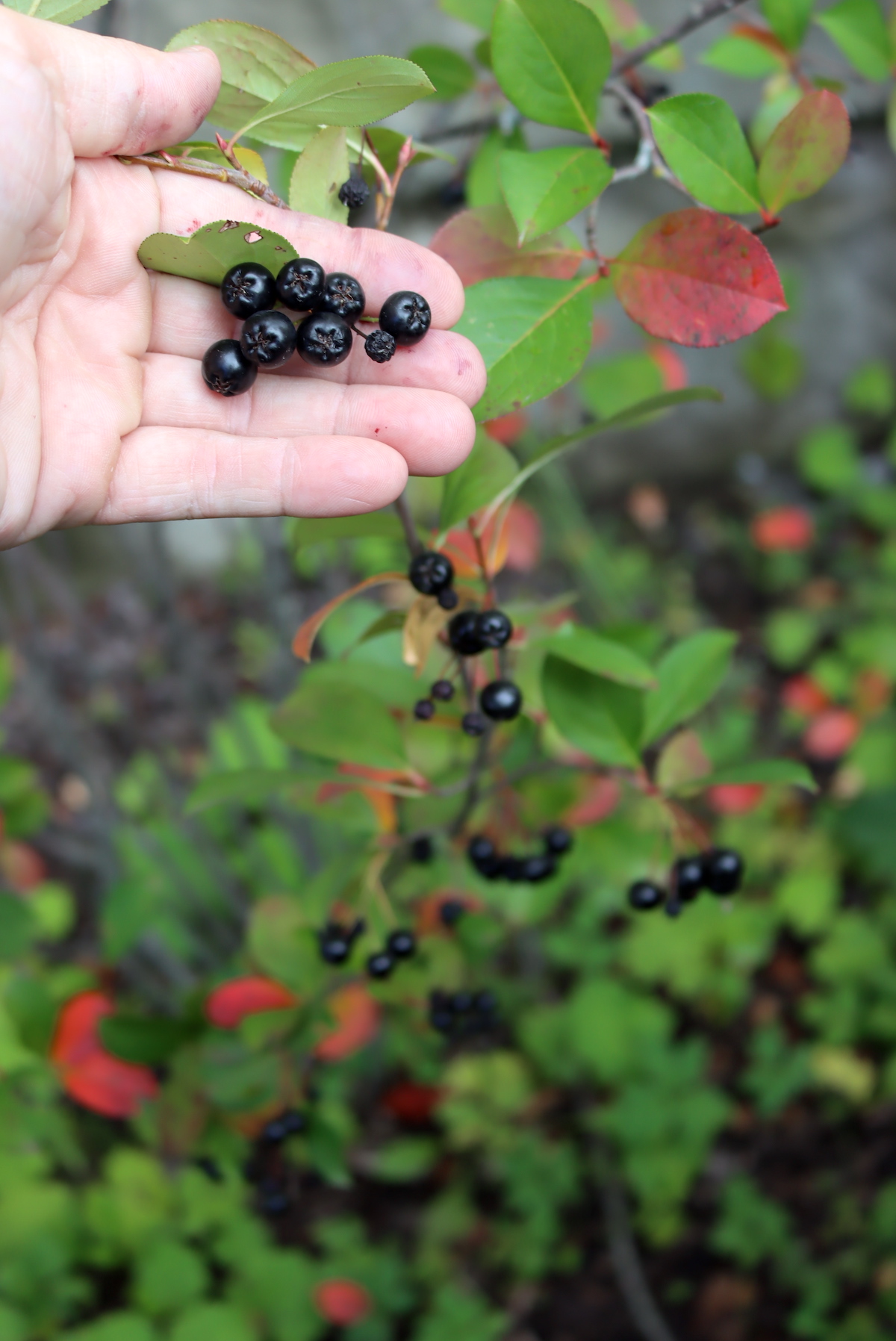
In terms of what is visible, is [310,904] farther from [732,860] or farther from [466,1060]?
[466,1060]

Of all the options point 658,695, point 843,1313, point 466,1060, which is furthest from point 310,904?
point 843,1313

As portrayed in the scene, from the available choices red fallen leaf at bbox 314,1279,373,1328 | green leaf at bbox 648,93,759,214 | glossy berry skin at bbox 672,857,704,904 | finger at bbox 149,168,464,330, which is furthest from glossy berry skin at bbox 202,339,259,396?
red fallen leaf at bbox 314,1279,373,1328

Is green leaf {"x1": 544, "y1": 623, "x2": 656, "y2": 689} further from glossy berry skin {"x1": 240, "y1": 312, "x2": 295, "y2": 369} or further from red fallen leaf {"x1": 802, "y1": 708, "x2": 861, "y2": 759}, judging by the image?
red fallen leaf {"x1": 802, "y1": 708, "x2": 861, "y2": 759}

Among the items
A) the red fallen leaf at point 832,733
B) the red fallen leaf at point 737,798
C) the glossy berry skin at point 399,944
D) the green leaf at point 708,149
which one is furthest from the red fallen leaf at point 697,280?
the red fallen leaf at point 832,733

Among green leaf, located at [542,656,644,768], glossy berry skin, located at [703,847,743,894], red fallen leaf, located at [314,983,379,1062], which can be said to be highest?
green leaf, located at [542,656,644,768]

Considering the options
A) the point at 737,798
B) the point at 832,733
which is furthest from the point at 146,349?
the point at 832,733

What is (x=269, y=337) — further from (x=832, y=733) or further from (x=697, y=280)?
(x=832, y=733)

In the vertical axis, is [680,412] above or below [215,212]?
below
